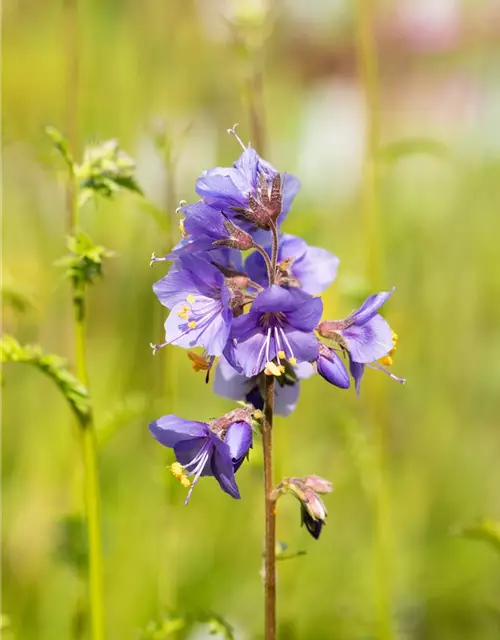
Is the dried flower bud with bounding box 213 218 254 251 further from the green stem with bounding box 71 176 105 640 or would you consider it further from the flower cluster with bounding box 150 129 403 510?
the green stem with bounding box 71 176 105 640

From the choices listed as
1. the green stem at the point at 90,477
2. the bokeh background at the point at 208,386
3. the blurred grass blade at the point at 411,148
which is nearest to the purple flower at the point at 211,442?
the green stem at the point at 90,477

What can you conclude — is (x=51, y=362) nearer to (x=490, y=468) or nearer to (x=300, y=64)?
(x=490, y=468)

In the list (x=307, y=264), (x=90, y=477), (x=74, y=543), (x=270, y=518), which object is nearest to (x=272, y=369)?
(x=270, y=518)

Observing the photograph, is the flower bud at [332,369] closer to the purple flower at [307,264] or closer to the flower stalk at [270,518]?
the flower stalk at [270,518]

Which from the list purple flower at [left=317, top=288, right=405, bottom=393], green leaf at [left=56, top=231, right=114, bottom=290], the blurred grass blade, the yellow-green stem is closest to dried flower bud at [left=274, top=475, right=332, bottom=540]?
purple flower at [left=317, top=288, right=405, bottom=393]

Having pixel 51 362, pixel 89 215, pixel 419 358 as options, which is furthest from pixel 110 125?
pixel 51 362

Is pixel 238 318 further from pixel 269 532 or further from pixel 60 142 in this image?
pixel 60 142
